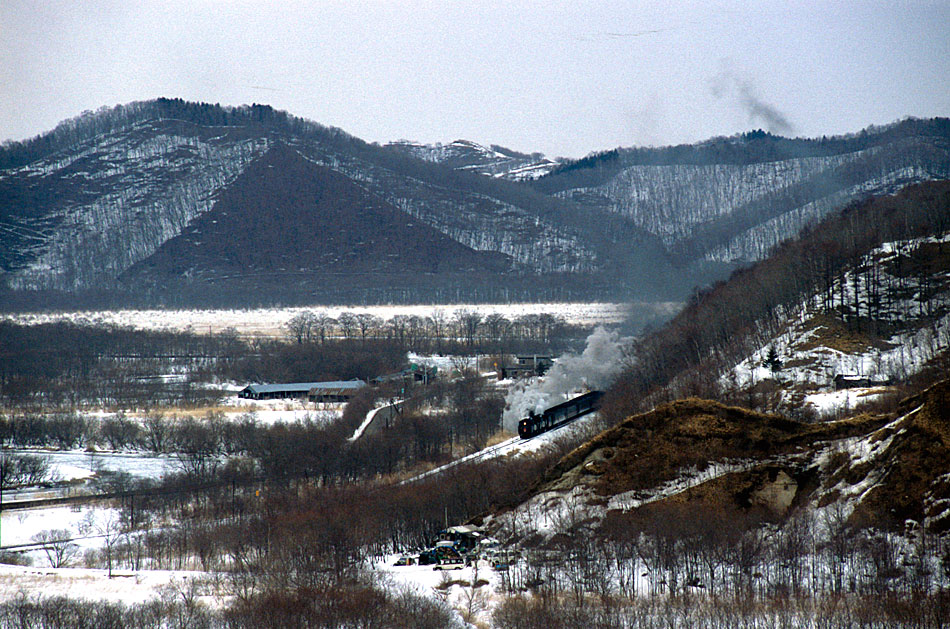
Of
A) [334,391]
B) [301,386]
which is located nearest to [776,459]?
[334,391]

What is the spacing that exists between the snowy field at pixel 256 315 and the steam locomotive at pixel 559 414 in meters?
66.3

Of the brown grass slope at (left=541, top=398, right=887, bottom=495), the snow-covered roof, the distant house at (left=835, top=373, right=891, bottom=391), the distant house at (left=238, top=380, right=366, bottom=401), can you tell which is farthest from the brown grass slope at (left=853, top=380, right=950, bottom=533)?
the snow-covered roof

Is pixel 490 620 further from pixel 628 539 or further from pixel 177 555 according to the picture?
pixel 177 555

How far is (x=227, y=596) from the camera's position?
2977 centimetres

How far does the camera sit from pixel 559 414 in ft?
209

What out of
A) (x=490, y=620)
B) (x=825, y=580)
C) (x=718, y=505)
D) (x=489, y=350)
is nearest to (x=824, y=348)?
(x=718, y=505)

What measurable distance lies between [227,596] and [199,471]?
102 feet

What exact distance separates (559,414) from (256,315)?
128516 millimetres

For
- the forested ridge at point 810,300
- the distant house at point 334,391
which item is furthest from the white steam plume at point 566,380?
the distant house at point 334,391

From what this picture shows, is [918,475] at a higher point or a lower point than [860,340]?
lower

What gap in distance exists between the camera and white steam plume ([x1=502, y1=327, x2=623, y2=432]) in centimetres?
6800

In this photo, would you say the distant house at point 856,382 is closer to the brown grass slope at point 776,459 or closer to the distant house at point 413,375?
the brown grass slope at point 776,459

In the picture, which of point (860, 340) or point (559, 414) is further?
point (559, 414)

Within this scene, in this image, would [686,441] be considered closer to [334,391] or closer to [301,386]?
[334,391]
